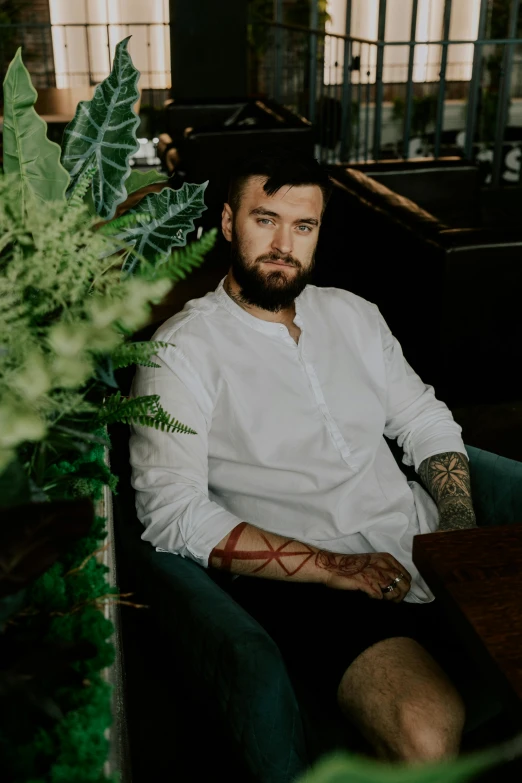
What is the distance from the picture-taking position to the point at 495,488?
66.1 inches

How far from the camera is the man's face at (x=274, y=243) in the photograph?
1727 millimetres

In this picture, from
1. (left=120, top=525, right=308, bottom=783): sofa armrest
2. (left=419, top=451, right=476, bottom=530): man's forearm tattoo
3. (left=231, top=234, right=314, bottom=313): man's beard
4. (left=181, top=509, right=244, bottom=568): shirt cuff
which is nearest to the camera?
(left=120, top=525, right=308, bottom=783): sofa armrest

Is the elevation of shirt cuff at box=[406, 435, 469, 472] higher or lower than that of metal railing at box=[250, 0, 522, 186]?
lower

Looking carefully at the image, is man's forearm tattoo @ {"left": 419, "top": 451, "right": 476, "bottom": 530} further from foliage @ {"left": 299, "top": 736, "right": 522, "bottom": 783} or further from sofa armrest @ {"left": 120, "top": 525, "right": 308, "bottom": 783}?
foliage @ {"left": 299, "top": 736, "right": 522, "bottom": 783}

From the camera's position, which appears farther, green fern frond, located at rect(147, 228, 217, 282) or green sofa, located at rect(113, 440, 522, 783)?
green sofa, located at rect(113, 440, 522, 783)

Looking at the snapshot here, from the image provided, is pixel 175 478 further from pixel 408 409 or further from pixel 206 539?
pixel 408 409

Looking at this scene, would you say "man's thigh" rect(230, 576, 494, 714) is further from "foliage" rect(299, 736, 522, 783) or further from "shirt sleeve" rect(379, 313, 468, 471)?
"foliage" rect(299, 736, 522, 783)

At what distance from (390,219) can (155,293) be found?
247 cm

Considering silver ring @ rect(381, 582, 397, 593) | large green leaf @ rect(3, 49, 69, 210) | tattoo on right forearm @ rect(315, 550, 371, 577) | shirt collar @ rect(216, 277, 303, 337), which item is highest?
large green leaf @ rect(3, 49, 69, 210)

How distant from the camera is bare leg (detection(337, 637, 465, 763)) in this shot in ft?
3.86

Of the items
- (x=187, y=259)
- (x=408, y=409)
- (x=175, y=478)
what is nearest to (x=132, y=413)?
(x=187, y=259)

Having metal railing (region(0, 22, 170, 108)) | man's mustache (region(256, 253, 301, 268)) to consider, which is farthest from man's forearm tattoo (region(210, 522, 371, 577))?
metal railing (region(0, 22, 170, 108))

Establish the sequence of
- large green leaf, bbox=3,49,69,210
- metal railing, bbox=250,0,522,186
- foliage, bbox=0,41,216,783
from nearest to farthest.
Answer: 1. foliage, bbox=0,41,216,783
2. large green leaf, bbox=3,49,69,210
3. metal railing, bbox=250,0,522,186

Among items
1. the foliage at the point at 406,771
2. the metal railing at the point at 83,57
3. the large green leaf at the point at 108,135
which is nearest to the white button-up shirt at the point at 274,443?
the large green leaf at the point at 108,135
